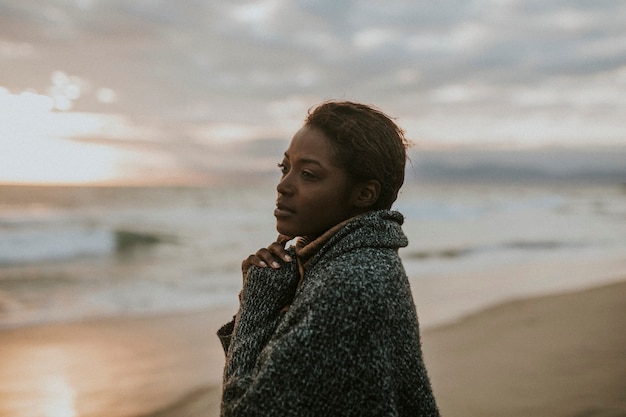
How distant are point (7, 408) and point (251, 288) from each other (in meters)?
3.84

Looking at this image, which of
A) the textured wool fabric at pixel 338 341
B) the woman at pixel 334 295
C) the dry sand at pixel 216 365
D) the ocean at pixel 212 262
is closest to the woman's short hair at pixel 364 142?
the woman at pixel 334 295

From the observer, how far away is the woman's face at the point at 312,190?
1.80 meters

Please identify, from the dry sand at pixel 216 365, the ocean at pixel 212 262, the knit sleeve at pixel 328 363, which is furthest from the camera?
the ocean at pixel 212 262

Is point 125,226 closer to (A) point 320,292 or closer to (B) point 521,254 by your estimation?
(B) point 521,254

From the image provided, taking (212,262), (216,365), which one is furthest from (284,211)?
(212,262)

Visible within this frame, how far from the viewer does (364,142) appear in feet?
5.81

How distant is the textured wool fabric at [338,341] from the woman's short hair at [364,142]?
0.43ft

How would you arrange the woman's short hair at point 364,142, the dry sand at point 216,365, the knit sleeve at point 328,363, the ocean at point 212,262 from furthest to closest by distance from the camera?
the ocean at point 212,262 → the dry sand at point 216,365 → the woman's short hair at point 364,142 → the knit sleeve at point 328,363

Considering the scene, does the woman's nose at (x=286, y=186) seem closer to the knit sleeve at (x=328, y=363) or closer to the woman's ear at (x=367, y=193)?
the woman's ear at (x=367, y=193)

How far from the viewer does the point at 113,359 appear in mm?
5938

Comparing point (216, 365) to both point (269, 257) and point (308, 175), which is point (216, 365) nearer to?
point (269, 257)

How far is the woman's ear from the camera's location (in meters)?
1.82

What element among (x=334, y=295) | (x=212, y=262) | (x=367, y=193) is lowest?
(x=334, y=295)

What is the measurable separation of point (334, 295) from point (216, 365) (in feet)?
14.9
